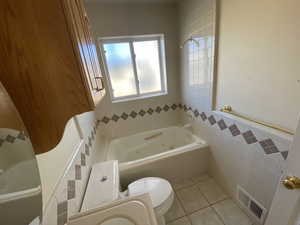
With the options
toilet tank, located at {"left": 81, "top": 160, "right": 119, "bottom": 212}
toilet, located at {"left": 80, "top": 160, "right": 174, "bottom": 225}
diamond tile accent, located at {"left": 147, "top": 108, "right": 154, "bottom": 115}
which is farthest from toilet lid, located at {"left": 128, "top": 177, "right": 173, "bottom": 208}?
diamond tile accent, located at {"left": 147, "top": 108, "right": 154, "bottom": 115}

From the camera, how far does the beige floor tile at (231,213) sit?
1322mm

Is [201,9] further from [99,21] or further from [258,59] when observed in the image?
[99,21]

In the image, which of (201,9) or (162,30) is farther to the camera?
(162,30)

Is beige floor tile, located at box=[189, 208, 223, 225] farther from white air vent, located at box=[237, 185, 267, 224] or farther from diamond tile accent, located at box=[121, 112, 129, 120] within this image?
diamond tile accent, located at box=[121, 112, 129, 120]

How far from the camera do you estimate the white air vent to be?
1.21 meters

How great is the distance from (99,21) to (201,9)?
1233 millimetres

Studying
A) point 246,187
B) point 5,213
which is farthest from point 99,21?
point 246,187

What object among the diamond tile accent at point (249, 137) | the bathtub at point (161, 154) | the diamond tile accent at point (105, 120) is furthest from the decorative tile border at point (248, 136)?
the diamond tile accent at point (105, 120)

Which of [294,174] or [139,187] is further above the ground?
[294,174]

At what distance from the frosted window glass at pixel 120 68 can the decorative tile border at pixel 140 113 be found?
0.32 metres

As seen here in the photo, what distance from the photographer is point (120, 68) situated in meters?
2.11

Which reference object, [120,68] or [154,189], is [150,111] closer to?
[120,68]

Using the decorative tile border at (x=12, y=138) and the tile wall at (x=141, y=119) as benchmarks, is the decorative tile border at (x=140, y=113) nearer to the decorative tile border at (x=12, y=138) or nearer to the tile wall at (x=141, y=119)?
the tile wall at (x=141, y=119)

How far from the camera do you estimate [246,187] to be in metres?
1.31
